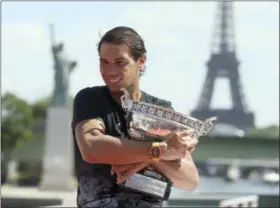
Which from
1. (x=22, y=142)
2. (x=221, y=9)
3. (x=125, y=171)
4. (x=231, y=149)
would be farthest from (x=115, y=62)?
(x=221, y=9)

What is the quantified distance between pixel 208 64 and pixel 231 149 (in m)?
21.0

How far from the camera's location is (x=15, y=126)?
147 ft

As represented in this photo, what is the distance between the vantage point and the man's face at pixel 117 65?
194cm

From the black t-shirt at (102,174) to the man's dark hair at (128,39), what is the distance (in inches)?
5.8

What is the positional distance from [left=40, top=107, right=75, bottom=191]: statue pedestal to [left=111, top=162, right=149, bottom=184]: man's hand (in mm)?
22927

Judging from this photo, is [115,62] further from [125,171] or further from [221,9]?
[221,9]

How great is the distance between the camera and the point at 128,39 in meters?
1.96

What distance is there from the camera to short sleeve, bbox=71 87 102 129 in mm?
1957

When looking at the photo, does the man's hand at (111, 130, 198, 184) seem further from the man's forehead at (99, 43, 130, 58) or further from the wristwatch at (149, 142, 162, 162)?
the man's forehead at (99, 43, 130, 58)

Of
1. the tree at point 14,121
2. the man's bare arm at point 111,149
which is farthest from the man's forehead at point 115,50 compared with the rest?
the tree at point 14,121

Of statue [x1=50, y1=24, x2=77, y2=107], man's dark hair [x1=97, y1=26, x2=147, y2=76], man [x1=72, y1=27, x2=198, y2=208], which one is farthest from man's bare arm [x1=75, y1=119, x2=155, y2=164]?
statue [x1=50, y1=24, x2=77, y2=107]

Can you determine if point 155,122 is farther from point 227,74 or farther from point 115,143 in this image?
point 227,74

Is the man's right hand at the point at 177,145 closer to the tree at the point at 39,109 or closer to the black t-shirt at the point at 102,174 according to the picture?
the black t-shirt at the point at 102,174

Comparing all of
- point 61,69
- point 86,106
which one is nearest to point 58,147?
point 61,69
